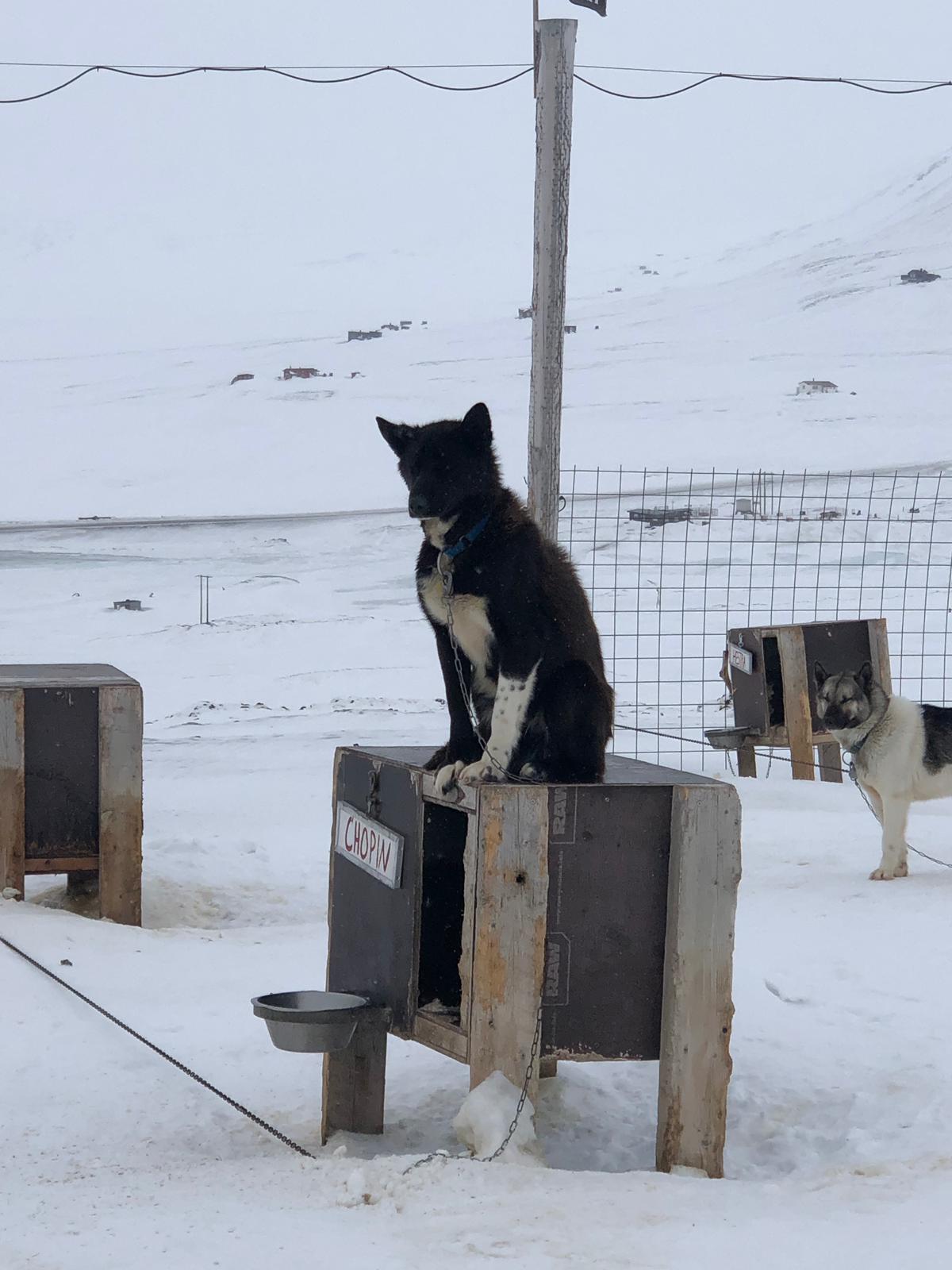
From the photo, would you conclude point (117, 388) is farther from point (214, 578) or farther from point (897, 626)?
point (897, 626)

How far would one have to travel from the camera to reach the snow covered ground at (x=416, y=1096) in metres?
2.43

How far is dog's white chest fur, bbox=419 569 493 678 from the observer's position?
11.0ft

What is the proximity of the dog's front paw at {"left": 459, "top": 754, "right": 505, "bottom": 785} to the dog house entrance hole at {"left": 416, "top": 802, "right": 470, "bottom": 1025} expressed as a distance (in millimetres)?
219

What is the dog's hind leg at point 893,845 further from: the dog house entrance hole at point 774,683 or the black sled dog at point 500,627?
the black sled dog at point 500,627

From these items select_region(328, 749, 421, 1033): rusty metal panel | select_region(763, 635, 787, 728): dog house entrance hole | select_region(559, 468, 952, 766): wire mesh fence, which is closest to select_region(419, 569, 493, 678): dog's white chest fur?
select_region(328, 749, 421, 1033): rusty metal panel

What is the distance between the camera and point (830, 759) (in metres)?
8.89

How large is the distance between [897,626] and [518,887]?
12.9 m

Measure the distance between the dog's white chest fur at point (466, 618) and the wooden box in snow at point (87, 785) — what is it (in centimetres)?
227

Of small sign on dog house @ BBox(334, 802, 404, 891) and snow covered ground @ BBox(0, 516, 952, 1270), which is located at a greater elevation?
small sign on dog house @ BBox(334, 802, 404, 891)

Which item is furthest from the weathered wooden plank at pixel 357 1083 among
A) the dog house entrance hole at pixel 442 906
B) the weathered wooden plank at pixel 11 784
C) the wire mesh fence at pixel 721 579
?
the wire mesh fence at pixel 721 579

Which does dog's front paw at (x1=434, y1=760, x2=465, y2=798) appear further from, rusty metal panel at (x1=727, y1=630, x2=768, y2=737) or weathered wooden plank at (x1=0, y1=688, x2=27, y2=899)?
rusty metal panel at (x1=727, y1=630, x2=768, y2=737)

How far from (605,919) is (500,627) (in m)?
0.77

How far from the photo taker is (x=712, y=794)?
117 inches

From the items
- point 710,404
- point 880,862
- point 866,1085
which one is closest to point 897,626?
point 880,862
